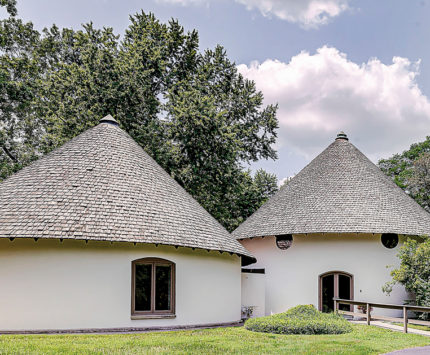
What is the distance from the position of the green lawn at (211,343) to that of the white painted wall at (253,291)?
6167mm

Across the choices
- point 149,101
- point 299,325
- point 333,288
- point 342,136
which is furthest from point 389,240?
point 149,101

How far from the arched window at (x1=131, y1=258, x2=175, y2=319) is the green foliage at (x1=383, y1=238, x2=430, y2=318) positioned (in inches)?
369

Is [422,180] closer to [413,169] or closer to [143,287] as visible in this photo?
[413,169]

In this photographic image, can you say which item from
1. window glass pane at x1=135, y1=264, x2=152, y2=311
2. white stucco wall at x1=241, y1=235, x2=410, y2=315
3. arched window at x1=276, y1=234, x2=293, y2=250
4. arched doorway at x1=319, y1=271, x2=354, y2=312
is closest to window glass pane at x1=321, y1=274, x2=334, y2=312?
arched doorway at x1=319, y1=271, x2=354, y2=312

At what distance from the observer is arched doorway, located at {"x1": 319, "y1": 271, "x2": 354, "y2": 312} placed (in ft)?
64.0

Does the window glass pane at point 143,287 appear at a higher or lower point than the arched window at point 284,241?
lower

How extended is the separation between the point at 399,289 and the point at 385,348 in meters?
10.5

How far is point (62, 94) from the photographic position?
89.4 ft

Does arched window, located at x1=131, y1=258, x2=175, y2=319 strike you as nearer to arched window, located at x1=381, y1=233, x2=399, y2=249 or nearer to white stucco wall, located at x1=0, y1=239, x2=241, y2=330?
white stucco wall, located at x1=0, y1=239, x2=241, y2=330

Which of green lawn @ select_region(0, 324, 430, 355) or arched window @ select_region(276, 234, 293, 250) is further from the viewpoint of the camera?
arched window @ select_region(276, 234, 293, 250)

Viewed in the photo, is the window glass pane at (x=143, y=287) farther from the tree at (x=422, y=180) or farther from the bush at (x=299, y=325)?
the tree at (x=422, y=180)

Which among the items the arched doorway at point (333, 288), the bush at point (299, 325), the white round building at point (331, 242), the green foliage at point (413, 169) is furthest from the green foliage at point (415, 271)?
the green foliage at point (413, 169)

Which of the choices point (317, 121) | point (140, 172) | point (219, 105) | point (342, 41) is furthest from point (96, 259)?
point (219, 105)

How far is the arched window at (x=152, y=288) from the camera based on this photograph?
13617 mm
